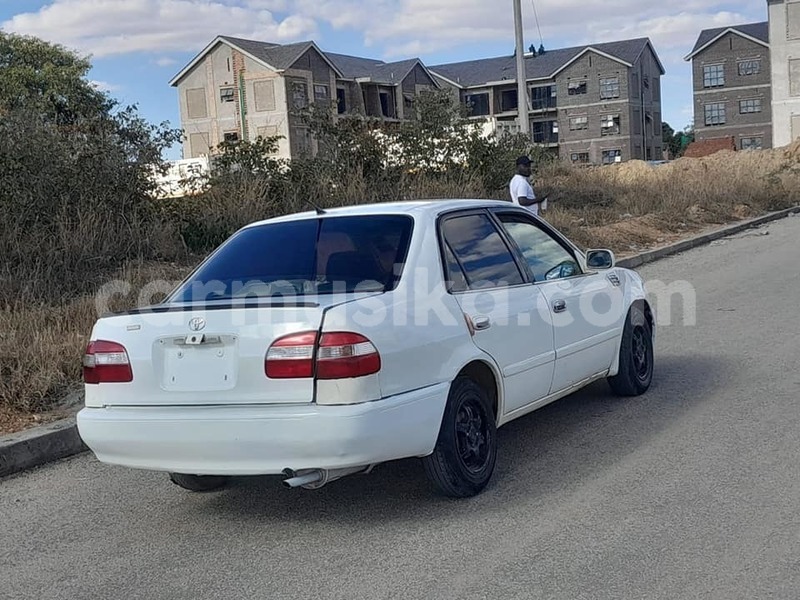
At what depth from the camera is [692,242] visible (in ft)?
61.9

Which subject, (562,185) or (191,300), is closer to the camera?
(191,300)

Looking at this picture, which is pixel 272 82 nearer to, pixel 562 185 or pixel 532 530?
pixel 562 185

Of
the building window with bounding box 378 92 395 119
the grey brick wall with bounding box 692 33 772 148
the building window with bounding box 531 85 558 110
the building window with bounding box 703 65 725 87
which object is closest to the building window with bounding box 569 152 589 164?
the building window with bounding box 531 85 558 110

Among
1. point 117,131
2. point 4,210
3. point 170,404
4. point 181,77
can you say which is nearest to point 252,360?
point 170,404

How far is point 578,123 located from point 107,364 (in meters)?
79.9

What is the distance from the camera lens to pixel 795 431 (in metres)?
5.76

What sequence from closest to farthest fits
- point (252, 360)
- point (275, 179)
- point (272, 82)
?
point (252, 360) → point (275, 179) → point (272, 82)

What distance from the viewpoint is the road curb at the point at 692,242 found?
16203 millimetres

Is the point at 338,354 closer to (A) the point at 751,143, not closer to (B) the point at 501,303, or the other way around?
(B) the point at 501,303

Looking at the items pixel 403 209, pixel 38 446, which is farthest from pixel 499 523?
pixel 38 446

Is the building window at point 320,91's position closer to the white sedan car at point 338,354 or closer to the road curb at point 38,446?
the road curb at point 38,446

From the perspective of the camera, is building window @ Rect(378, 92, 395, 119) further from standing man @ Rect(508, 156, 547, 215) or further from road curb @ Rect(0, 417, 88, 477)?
road curb @ Rect(0, 417, 88, 477)

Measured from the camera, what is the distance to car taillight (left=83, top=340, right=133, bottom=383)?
4670 millimetres

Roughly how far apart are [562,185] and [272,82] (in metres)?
41.7
